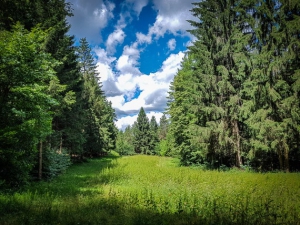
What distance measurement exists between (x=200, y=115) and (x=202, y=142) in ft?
8.75

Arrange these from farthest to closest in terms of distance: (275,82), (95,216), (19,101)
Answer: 1. (275,82)
2. (19,101)
3. (95,216)

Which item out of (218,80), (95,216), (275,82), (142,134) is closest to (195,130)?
(218,80)

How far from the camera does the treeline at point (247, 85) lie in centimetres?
1411

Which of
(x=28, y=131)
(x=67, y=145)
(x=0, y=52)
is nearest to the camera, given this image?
(x=0, y=52)

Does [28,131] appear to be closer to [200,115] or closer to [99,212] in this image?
[99,212]

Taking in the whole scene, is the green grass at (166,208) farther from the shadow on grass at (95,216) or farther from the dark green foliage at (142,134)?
the dark green foliage at (142,134)

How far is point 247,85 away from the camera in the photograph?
656 inches

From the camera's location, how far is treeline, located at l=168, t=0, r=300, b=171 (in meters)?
14.1

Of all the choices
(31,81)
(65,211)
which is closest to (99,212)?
(65,211)

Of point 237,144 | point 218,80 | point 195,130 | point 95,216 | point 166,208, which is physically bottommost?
point 95,216

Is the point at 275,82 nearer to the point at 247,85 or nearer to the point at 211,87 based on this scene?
the point at 247,85

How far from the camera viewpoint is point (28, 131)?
346 inches

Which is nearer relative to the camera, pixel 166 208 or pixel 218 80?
pixel 166 208

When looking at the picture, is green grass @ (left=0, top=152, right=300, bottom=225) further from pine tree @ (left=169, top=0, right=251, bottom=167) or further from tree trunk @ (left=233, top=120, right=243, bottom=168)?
pine tree @ (left=169, top=0, right=251, bottom=167)
